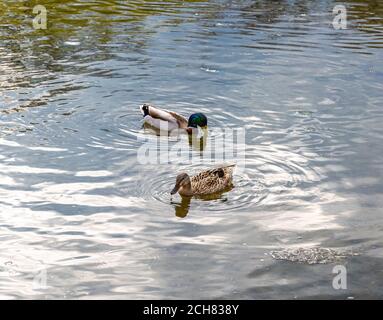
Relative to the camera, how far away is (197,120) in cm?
1745

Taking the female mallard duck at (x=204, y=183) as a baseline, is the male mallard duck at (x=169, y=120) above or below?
above

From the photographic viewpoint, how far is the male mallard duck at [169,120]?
56.5 ft

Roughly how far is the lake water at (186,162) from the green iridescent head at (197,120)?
43 cm

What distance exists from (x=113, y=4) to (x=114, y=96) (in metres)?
12.8

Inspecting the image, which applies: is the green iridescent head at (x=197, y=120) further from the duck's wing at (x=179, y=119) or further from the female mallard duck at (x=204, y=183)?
the female mallard duck at (x=204, y=183)

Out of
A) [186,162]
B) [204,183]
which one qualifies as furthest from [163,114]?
[204,183]

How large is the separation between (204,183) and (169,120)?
161 inches

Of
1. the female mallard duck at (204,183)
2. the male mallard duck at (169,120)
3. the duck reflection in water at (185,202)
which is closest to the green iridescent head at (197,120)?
the male mallard duck at (169,120)

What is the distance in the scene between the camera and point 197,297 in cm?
1043

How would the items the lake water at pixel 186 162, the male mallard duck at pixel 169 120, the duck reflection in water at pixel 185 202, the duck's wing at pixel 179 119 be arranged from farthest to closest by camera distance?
the duck's wing at pixel 179 119
the male mallard duck at pixel 169 120
the duck reflection in water at pixel 185 202
the lake water at pixel 186 162

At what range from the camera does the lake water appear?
1109 cm

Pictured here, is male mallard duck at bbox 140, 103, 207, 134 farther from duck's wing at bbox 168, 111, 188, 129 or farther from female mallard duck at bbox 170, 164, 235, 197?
female mallard duck at bbox 170, 164, 235, 197

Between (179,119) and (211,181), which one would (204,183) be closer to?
(211,181)
